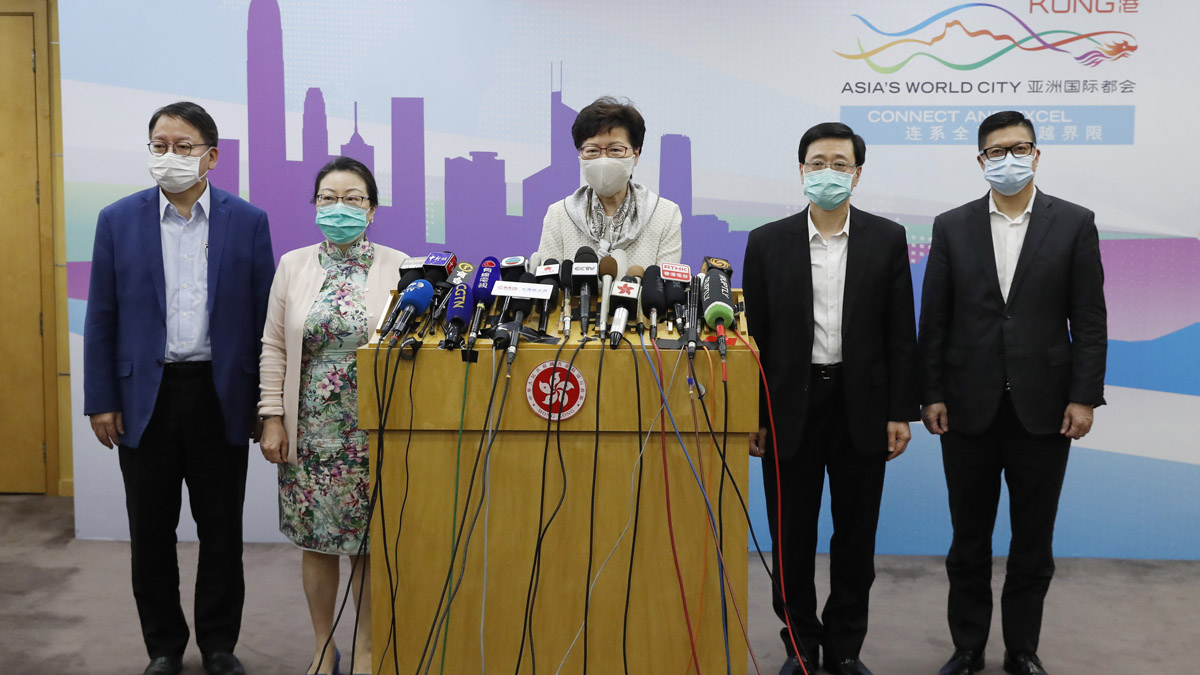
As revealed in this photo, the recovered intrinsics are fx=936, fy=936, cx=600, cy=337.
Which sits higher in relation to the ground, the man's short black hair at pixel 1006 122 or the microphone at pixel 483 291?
the man's short black hair at pixel 1006 122

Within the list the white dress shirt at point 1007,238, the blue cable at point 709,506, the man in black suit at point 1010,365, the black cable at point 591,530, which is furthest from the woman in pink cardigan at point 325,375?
the white dress shirt at point 1007,238

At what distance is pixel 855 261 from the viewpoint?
2.68 meters

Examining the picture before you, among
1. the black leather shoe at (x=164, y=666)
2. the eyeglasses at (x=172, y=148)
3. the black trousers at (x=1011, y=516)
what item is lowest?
the black leather shoe at (x=164, y=666)

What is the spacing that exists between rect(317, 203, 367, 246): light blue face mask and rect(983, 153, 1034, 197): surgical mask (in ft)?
6.13

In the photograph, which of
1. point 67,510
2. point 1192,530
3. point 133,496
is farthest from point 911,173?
point 67,510

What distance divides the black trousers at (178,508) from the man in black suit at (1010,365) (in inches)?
86.0

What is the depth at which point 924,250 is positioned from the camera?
13.8 feet

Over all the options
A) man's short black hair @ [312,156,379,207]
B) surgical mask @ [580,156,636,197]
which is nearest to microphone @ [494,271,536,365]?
surgical mask @ [580,156,636,197]

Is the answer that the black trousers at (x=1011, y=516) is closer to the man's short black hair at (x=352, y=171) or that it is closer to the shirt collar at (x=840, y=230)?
the shirt collar at (x=840, y=230)

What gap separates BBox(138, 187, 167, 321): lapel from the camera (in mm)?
2762

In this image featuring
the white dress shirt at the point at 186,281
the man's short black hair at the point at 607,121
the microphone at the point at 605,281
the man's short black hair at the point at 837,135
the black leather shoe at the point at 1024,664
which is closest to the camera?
the microphone at the point at 605,281

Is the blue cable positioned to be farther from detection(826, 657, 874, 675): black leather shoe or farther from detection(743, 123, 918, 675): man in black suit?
detection(826, 657, 874, 675): black leather shoe

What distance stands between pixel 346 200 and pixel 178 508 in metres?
1.15

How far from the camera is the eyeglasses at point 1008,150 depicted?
110 inches
